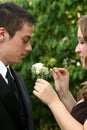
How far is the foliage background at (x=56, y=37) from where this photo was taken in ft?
24.4

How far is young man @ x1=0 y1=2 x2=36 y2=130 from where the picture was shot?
4.20m

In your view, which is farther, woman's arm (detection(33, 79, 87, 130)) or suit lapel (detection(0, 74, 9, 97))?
suit lapel (detection(0, 74, 9, 97))

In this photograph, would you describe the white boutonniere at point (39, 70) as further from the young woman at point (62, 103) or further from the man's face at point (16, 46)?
the man's face at point (16, 46)

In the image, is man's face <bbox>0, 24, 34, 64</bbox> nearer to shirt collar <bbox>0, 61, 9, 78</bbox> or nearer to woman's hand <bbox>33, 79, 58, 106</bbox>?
shirt collar <bbox>0, 61, 9, 78</bbox>

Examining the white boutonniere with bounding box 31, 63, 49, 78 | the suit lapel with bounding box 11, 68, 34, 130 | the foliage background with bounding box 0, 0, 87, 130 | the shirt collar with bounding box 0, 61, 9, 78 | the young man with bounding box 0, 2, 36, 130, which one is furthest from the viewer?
the foliage background with bounding box 0, 0, 87, 130

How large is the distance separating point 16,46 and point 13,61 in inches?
5.3

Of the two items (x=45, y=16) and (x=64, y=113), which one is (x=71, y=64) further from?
(x=64, y=113)

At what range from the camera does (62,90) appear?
4812mm

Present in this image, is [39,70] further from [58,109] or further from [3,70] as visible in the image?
[58,109]

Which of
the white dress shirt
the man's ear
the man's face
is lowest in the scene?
the white dress shirt

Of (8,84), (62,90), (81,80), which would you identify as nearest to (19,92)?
(8,84)

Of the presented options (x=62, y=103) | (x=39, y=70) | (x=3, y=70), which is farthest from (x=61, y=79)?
(x=3, y=70)

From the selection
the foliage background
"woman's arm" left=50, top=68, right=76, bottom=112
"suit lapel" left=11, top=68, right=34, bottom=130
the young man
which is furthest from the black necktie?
the foliage background

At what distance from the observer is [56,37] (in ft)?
25.4
